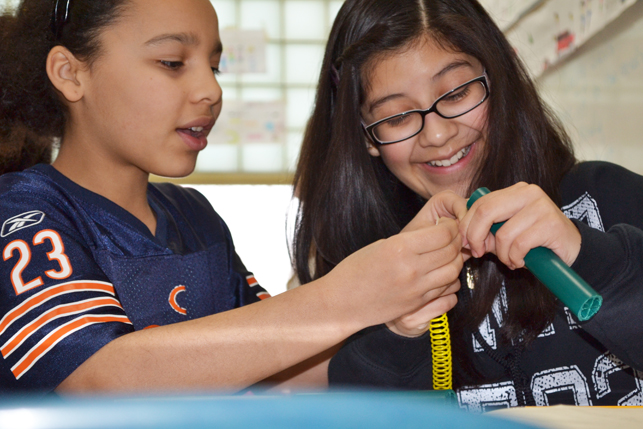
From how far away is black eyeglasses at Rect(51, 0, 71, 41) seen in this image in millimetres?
809

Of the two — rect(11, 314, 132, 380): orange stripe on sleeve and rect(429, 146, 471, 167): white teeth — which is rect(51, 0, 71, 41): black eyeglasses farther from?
rect(429, 146, 471, 167): white teeth

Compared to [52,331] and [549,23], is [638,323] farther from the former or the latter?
[549,23]

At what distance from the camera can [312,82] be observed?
2801 mm

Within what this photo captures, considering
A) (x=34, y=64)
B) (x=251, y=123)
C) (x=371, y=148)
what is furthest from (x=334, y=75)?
(x=251, y=123)

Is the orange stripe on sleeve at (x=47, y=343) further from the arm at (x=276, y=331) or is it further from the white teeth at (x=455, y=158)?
the white teeth at (x=455, y=158)

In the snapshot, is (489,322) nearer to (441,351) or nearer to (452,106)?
(441,351)

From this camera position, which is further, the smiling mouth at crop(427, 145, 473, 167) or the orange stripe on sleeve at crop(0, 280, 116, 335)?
the smiling mouth at crop(427, 145, 473, 167)

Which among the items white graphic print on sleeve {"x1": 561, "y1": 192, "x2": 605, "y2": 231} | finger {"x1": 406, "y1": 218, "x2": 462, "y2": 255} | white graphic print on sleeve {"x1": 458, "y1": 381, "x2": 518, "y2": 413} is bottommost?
white graphic print on sleeve {"x1": 458, "y1": 381, "x2": 518, "y2": 413}

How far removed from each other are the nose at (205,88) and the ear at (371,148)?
0.83 feet

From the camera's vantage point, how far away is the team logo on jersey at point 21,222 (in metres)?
0.65

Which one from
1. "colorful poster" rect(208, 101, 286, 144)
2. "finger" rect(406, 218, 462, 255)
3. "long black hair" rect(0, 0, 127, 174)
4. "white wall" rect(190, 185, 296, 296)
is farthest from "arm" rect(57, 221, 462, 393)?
"colorful poster" rect(208, 101, 286, 144)

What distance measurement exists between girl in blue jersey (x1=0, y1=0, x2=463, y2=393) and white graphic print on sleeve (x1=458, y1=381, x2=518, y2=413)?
0.59 feet

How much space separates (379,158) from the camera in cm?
100

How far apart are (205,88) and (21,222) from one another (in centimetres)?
30
